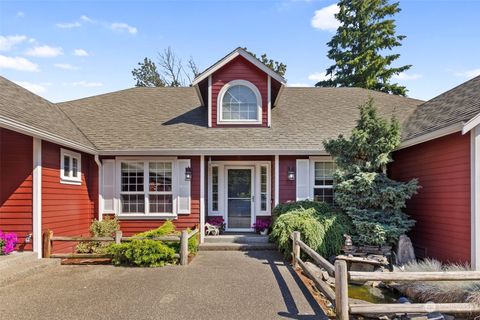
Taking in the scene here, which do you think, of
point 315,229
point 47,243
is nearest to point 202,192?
point 315,229

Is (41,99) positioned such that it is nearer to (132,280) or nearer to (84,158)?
(84,158)

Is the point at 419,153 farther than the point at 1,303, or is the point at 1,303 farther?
the point at 419,153

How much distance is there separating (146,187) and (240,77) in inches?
177

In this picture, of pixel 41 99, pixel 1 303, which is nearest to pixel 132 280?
pixel 1 303

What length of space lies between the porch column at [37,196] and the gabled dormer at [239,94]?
483cm

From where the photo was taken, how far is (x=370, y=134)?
26.4 feet

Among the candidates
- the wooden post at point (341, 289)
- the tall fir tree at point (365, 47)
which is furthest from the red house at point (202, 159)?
the tall fir tree at point (365, 47)

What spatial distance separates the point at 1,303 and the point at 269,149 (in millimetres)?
6654

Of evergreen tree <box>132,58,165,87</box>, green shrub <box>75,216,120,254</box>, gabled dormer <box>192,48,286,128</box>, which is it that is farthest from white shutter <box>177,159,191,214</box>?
evergreen tree <box>132,58,165,87</box>

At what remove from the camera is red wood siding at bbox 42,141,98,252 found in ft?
24.6

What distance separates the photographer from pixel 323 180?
962cm

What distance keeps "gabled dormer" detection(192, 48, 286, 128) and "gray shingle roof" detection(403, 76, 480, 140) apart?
163 inches

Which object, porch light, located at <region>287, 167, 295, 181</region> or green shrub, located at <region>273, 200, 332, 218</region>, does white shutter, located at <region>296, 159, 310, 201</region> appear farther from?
green shrub, located at <region>273, 200, 332, 218</region>

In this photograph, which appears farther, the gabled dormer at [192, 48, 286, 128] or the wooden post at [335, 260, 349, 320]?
the gabled dormer at [192, 48, 286, 128]
